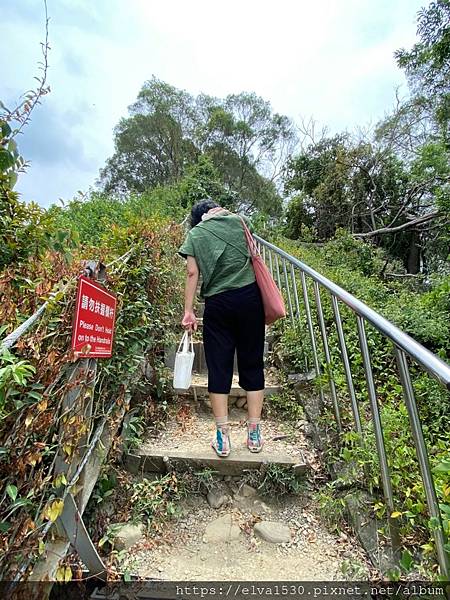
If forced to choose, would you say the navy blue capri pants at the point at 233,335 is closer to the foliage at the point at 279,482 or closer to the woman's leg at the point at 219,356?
the woman's leg at the point at 219,356

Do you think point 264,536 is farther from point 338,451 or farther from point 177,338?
point 177,338

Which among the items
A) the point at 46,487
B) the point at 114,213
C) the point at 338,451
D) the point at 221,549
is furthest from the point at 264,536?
the point at 114,213

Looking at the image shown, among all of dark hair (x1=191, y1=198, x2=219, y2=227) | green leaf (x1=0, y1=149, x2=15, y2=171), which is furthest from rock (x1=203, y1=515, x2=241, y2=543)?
green leaf (x1=0, y1=149, x2=15, y2=171)

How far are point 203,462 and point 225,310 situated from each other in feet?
2.53

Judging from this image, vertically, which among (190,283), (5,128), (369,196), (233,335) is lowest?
(233,335)

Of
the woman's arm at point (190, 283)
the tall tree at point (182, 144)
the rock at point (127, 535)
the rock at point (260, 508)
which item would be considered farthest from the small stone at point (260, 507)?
the tall tree at point (182, 144)

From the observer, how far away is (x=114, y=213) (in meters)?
5.41

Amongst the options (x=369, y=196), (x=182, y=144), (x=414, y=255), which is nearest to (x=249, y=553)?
(x=369, y=196)

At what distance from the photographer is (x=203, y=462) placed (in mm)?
1707

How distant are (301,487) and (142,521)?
29.5 inches

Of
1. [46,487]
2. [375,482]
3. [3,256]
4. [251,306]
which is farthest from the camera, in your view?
[251,306]

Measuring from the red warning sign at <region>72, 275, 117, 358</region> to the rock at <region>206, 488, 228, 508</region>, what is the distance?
88cm

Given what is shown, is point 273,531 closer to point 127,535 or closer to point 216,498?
point 216,498

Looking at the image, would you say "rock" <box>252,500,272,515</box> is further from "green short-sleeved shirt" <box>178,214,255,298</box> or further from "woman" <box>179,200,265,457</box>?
"green short-sleeved shirt" <box>178,214,255,298</box>
